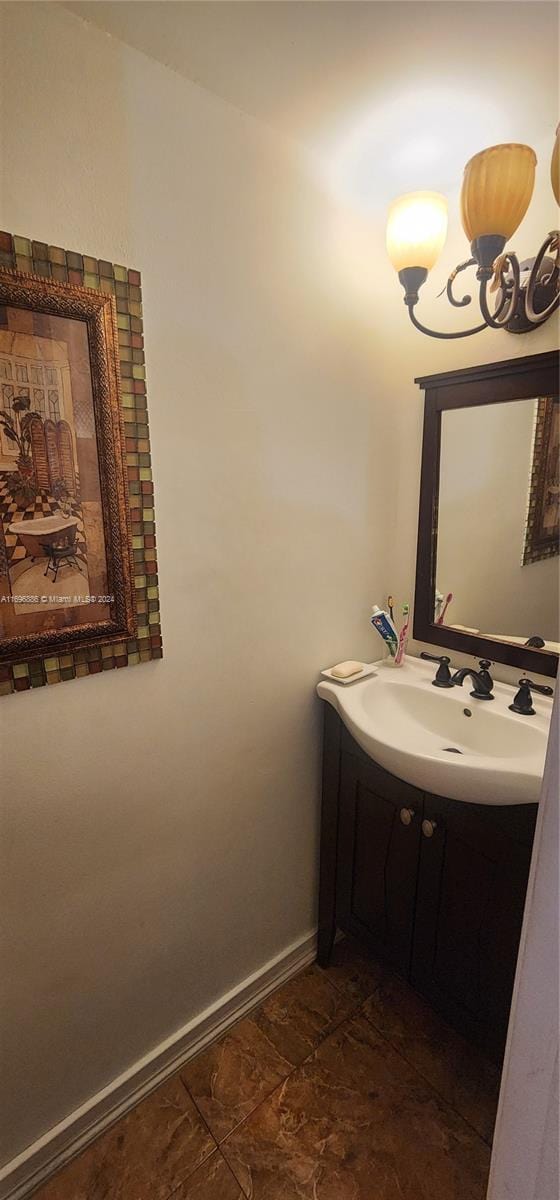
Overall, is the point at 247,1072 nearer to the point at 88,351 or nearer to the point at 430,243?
the point at 88,351

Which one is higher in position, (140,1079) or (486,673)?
(486,673)

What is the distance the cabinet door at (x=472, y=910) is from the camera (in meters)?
0.99

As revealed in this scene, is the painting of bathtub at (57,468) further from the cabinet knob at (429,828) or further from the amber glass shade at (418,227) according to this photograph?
the cabinet knob at (429,828)

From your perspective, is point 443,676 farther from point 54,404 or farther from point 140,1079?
point 140,1079

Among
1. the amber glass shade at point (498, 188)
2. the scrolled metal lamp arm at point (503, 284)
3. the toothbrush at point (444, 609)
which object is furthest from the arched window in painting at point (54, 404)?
the toothbrush at point (444, 609)

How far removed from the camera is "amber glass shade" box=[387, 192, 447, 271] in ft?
3.32

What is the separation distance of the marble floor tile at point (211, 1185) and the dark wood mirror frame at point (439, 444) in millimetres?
1324

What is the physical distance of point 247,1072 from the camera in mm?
1267

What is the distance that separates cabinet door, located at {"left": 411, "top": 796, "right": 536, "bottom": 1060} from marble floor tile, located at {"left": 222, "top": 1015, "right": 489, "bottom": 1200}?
0.84ft

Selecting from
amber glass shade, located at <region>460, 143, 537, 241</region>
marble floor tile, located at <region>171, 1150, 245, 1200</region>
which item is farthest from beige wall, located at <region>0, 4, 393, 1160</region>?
amber glass shade, located at <region>460, 143, 537, 241</region>

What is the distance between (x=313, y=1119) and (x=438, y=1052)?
0.37m

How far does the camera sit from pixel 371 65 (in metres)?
0.87

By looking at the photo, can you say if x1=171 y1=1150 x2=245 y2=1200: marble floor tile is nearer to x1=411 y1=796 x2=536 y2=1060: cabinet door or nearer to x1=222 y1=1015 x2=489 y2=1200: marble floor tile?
x1=222 y1=1015 x2=489 y2=1200: marble floor tile

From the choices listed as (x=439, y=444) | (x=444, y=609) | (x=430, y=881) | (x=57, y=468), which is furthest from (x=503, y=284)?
(x=430, y=881)
